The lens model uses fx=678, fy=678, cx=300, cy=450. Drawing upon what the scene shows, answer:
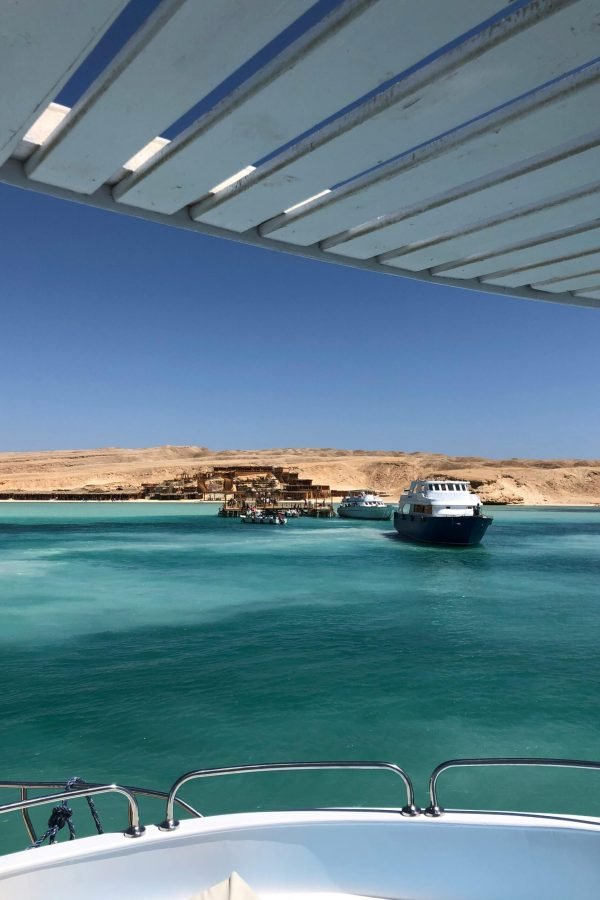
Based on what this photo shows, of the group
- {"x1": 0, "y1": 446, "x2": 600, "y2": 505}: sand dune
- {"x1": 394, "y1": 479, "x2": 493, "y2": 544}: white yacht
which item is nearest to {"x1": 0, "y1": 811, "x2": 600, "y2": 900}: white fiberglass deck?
{"x1": 394, "y1": 479, "x2": 493, "y2": 544}: white yacht

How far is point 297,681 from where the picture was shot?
10.2 m

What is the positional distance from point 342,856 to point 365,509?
6230 cm

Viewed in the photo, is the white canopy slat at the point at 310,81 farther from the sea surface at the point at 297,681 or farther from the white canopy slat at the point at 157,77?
the sea surface at the point at 297,681

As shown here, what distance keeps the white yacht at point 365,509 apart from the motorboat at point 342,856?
60.4 meters

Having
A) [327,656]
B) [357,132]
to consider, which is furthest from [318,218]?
[327,656]

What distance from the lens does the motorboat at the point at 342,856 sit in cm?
218

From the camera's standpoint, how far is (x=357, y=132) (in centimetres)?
262

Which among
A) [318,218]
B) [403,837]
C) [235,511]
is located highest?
[318,218]

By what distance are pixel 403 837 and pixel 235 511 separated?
68814 millimetres

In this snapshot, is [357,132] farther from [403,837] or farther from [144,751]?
[144,751]

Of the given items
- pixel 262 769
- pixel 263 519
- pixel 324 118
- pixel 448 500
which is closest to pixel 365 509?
pixel 263 519

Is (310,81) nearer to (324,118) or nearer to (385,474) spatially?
(324,118)

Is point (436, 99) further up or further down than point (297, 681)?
further up

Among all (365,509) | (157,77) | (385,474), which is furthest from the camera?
(385,474)
